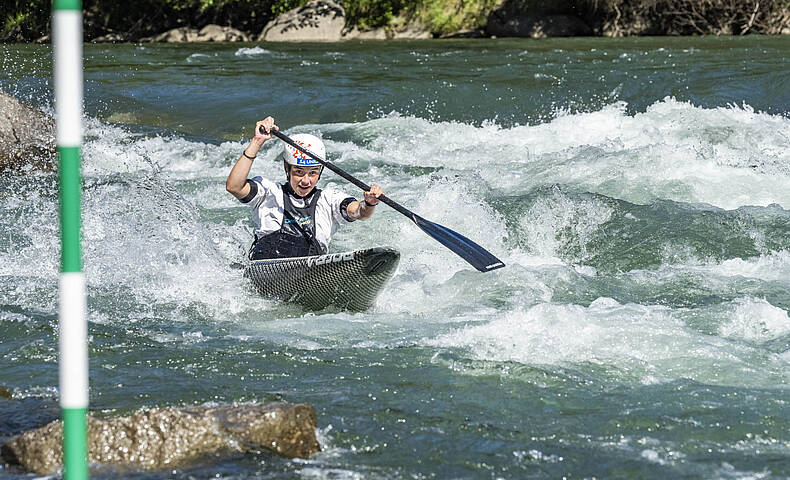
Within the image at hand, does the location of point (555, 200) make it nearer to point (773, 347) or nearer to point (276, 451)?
point (773, 347)

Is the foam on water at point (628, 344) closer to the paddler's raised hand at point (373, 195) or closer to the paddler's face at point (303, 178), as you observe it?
the paddler's raised hand at point (373, 195)

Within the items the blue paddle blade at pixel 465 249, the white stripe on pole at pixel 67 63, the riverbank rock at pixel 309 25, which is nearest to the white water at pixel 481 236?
the blue paddle blade at pixel 465 249

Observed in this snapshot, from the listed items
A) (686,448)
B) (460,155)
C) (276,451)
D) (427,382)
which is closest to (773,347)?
(686,448)

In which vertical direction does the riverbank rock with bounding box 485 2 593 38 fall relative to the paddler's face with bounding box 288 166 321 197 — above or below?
above

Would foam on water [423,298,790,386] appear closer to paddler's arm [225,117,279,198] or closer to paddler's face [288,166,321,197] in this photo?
paddler's face [288,166,321,197]

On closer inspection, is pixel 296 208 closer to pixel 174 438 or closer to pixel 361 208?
pixel 361 208

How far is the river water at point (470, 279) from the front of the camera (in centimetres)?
399

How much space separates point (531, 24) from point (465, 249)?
18.2 metres

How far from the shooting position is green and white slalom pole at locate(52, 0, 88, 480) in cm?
230

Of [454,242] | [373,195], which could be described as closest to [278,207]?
[373,195]

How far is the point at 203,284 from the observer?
20.6 feet

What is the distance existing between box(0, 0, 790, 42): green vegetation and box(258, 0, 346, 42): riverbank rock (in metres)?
0.88

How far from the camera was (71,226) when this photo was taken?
2.35 meters

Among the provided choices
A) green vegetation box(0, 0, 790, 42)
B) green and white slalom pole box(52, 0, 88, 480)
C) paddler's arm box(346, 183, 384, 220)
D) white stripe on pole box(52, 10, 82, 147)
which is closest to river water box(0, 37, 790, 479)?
paddler's arm box(346, 183, 384, 220)
